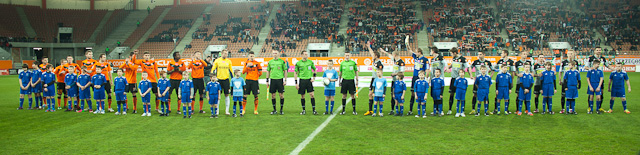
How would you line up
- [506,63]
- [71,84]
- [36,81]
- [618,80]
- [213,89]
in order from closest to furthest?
Answer: [213,89]
[618,80]
[506,63]
[71,84]
[36,81]

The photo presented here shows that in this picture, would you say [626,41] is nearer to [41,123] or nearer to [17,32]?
[41,123]

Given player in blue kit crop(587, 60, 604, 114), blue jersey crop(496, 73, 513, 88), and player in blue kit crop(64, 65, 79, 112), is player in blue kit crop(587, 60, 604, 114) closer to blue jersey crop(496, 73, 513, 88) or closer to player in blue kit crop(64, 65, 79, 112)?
blue jersey crop(496, 73, 513, 88)

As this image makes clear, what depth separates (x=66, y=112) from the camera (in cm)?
1202

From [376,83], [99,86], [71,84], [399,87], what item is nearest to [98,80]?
[99,86]

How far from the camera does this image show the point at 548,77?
1095 centimetres

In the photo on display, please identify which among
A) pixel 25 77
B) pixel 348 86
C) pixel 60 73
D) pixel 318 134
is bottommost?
pixel 318 134

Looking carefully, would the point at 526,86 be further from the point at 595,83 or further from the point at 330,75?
the point at 330,75

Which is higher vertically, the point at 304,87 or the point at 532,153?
the point at 304,87

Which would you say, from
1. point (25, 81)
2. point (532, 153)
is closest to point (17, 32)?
point (25, 81)

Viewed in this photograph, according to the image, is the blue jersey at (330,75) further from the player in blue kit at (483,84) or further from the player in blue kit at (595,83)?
the player in blue kit at (595,83)

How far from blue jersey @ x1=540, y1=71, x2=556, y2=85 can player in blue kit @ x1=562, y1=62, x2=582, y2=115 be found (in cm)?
34

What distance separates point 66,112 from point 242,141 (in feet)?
24.3

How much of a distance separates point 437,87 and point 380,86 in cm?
141

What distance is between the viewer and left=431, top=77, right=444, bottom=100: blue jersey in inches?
409
